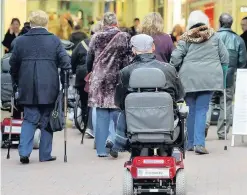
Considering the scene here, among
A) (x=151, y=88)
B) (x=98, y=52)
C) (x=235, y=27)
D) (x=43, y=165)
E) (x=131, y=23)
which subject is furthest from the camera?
(x=131, y=23)

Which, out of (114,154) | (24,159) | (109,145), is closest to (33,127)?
(24,159)

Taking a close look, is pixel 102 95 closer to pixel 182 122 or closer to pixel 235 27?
pixel 182 122

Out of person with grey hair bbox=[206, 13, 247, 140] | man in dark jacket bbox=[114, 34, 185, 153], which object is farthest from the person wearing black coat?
man in dark jacket bbox=[114, 34, 185, 153]

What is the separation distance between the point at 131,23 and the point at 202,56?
9684mm

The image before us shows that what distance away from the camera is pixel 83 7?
71.0 feet

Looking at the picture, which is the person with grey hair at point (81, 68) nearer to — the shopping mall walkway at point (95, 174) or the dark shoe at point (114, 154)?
the shopping mall walkway at point (95, 174)

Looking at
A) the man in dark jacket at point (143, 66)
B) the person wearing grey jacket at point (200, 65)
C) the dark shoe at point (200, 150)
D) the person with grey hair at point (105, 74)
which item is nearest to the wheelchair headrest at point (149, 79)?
the man in dark jacket at point (143, 66)

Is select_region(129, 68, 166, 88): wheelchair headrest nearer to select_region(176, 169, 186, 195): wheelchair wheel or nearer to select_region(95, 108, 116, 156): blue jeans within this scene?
select_region(176, 169, 186, 195): wheelchair wheel

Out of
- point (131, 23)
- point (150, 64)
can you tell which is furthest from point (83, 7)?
point (150, 64)

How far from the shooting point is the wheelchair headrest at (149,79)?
8.44m

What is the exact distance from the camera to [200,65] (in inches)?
468

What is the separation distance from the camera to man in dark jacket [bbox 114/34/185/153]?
8.67 metres

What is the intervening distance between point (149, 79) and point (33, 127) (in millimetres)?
3135

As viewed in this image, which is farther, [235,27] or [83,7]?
[83,7]
